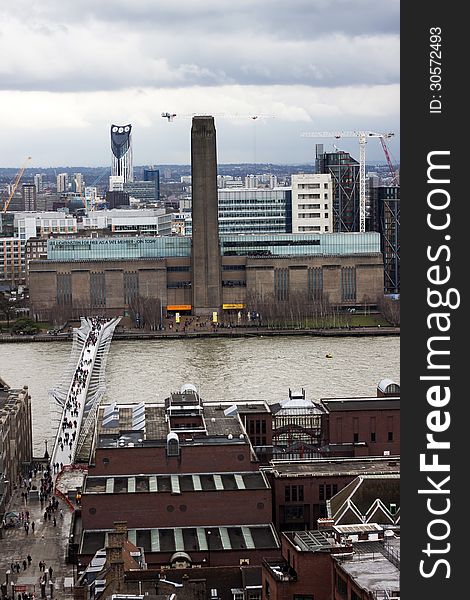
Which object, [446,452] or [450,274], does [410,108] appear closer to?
[450,274]

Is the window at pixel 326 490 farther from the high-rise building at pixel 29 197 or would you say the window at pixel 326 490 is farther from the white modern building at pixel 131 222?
the high-rise building at pixel 29 197

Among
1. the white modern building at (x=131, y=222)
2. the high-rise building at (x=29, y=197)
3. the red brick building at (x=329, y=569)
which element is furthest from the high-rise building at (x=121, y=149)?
the red brick building at (x=329, y=569)

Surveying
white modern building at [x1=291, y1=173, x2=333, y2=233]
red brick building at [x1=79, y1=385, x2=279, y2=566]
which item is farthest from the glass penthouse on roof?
red brick building at [x1=79, y1=385, x2=279, y2=566]

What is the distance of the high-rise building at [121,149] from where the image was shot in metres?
160

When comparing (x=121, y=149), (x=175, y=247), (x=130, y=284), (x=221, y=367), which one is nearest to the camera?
(x=221, y=367)

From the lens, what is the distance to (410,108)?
4.93 m

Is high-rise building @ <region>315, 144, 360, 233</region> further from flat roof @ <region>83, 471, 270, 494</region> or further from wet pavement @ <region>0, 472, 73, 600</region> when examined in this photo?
flat roof @ <region>83, 471, 270, 494</region>

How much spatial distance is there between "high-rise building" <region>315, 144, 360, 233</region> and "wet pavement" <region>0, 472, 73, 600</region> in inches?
1643

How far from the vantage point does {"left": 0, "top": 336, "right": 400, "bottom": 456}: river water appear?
27.7 m

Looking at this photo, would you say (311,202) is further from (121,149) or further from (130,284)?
(121,149)

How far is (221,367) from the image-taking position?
107 ft

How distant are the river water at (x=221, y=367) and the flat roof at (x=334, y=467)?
6.75 meters

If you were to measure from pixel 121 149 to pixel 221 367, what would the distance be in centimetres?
12946

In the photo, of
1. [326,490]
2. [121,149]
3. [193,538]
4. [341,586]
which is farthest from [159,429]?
[121,149]
